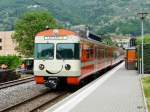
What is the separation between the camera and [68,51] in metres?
23.3

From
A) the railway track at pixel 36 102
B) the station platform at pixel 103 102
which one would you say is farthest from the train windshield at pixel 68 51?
the station platform at pixel 103 102

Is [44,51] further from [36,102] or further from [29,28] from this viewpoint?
[29,28]

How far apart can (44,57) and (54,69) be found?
0.84 m

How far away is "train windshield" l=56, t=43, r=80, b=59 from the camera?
76.1 ft

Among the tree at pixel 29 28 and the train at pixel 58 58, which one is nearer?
the train at pixel 58 58

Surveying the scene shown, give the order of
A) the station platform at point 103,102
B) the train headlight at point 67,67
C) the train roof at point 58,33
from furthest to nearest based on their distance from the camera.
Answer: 1. the train roof at point 58,33
2. the train headlight at point 67,67
3. the station platform at point 103,102

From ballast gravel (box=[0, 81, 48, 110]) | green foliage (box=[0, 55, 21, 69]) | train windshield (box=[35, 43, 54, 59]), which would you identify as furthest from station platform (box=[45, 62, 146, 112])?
green foliage (box=[0, 55, 21, 69])

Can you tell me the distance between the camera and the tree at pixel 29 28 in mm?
84375

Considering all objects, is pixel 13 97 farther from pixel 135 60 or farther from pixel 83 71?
pixel 135 60

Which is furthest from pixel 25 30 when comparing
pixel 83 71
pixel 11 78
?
pixel 83 71

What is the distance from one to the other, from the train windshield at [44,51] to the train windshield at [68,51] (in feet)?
1.24

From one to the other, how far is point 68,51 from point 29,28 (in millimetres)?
63679

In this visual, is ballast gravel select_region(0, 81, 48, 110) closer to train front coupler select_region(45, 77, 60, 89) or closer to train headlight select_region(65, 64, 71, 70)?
train front coupler select_region(45, 77, 60, 89)

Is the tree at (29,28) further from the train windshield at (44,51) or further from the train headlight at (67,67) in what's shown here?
the train headlight at (67,67)
